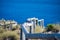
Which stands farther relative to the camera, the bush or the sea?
the sea

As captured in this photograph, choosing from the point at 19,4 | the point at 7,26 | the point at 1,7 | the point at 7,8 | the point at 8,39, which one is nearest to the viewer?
the point at 8,39

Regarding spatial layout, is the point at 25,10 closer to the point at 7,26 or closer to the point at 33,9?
the point at 33,9

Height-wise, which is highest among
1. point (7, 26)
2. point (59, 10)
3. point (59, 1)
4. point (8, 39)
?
point (59, 1)

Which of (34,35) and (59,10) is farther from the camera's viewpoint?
(59,10)

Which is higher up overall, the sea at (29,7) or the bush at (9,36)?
the sea at (29,7)

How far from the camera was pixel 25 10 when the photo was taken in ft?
23.3

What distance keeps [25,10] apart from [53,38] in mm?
6561

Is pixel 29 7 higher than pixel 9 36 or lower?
higher

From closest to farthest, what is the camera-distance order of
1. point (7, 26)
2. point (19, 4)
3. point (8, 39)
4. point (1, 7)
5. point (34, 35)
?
1. point (34, 35)
2. point (8, 39)
3. point (7, 26)
4. point (1, 7)
5. point (19, 4)

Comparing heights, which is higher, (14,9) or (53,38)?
(14,9)

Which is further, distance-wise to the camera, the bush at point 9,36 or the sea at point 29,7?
the sea at point 29,7

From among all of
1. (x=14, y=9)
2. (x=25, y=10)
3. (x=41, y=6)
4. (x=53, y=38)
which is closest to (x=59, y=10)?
(x=41, y=6)

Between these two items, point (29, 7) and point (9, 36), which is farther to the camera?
point (29, 7)

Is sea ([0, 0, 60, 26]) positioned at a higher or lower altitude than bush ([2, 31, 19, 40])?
higher
